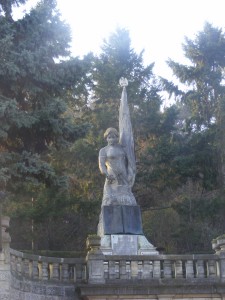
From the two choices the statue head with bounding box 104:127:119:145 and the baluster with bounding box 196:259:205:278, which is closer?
the baluster with bounding box 196:259:205:278

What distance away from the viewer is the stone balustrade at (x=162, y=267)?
47.5 feet

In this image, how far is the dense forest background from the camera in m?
16.3

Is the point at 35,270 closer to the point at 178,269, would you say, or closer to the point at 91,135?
the point at 178,269

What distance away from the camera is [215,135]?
99.3 ft

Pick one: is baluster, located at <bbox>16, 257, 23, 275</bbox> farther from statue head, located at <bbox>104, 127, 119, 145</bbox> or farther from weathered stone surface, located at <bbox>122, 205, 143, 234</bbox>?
statue head, located at <bbox>104, 127, 119, 145</bbox>

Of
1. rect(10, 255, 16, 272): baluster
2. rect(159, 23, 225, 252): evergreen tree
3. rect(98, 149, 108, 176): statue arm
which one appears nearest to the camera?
rect(10, 255, 16, 272): baluster

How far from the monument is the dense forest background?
3.51 feet

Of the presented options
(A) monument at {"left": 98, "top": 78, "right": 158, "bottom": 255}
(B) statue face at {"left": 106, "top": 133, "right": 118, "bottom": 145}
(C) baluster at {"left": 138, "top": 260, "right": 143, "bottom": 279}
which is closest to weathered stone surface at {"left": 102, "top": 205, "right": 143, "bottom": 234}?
(A) monument at {"left": 98, "top": 78, "right": 158, "bottom": 255}

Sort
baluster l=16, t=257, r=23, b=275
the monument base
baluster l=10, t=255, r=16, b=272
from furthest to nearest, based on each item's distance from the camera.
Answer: the monument base < baluster l=16, t=257, r=23, b=275 < baluster l=10, t=255, r=16, b=272

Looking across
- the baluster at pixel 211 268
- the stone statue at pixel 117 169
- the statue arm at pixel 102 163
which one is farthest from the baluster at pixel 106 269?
the statue arm at pixel 102 163

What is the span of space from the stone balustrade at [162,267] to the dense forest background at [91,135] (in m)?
3.06

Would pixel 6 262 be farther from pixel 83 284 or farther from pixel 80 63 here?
pixel 80 63

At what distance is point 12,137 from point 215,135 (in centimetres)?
1533

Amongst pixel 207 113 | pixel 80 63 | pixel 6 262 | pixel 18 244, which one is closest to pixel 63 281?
pixel 6 262
